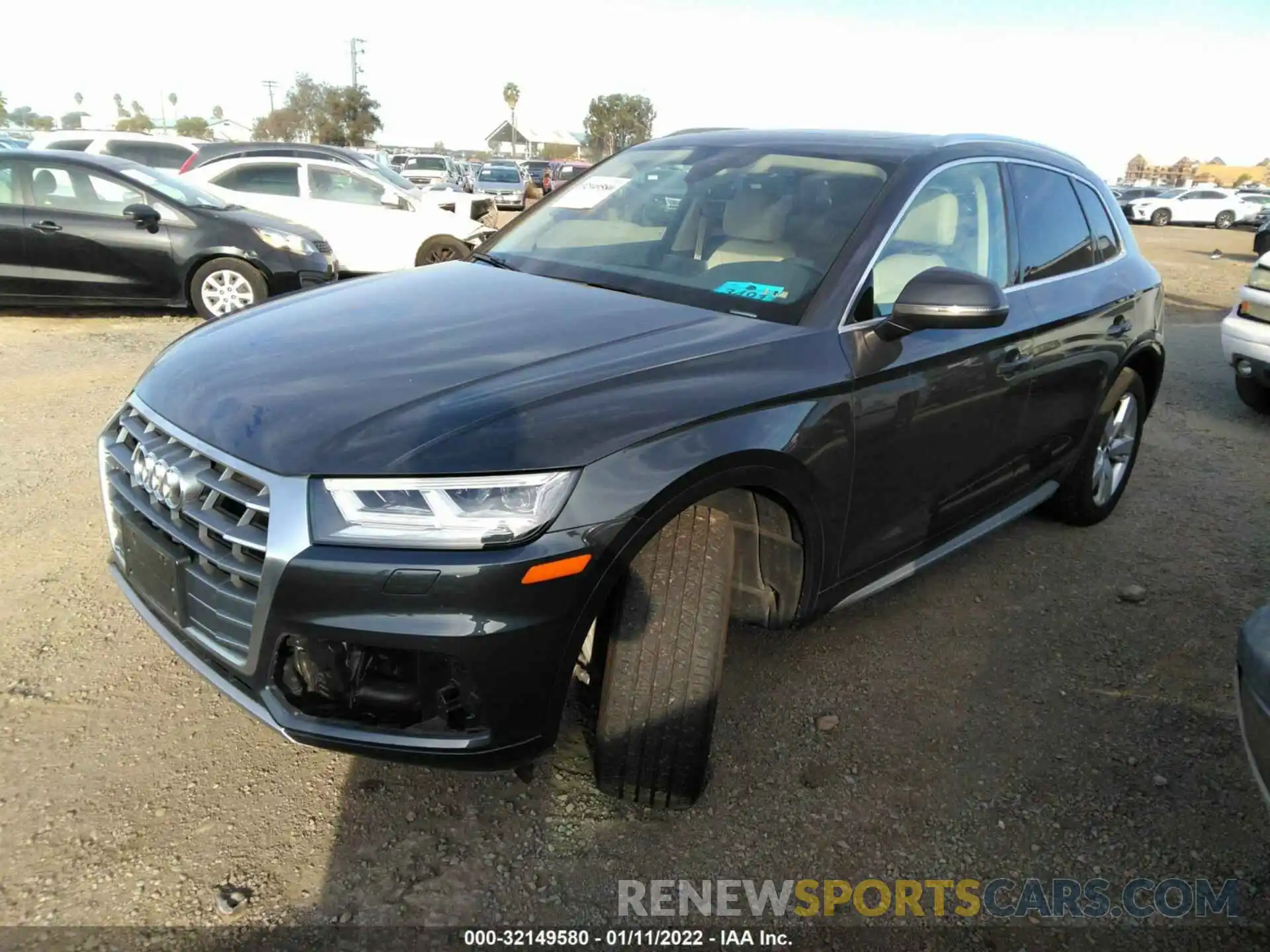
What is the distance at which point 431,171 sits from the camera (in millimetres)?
25266

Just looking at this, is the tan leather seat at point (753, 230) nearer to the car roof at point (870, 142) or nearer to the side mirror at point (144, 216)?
the car roof at point (870, 142)

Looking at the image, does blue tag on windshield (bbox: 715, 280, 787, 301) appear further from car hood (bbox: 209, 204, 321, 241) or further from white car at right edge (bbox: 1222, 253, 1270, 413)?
car hood (bbox: 209, 204, 321, 241)

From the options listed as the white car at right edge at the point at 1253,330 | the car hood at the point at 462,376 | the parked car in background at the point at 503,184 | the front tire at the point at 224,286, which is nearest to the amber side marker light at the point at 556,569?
the car hood at the point at 462,376

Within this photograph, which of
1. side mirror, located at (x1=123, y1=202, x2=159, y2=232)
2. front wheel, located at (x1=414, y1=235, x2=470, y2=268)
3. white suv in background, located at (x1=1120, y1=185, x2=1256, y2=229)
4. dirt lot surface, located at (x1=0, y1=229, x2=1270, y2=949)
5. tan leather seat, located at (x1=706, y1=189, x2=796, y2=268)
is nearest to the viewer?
dirt lot surface, located at (x1=0, y1=229, x2=1270, y2=949)

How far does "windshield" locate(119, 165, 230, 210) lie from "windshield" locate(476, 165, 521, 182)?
→ 1733 cm

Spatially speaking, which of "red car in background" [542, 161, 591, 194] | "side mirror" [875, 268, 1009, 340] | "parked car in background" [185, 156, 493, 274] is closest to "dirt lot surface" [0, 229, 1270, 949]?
"side mirror" [875, 268, 1009, 340]

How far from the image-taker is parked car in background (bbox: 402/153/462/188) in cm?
2322

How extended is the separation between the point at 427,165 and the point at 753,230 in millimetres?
25384

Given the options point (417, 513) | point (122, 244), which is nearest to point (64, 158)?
point (122, 244)

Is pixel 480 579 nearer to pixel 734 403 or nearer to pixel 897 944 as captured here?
pixel 734 403

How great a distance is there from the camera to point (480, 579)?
6.01 feet

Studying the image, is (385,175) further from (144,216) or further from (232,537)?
(232,537)

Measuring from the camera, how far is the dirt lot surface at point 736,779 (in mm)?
2141

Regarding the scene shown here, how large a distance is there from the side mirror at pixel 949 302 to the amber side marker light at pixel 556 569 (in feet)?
4.04
